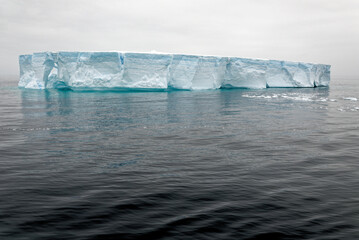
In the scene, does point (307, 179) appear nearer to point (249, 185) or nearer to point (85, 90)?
point (249, 185)

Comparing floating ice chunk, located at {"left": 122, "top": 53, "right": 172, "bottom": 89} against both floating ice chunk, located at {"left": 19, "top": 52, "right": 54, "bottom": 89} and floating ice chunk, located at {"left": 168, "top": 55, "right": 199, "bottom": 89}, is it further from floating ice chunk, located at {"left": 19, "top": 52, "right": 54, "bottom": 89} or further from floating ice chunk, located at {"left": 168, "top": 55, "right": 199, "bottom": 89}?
floating ice chunk, located at {"left": 19, "top": 52, "right": 54, "bottom": 89}

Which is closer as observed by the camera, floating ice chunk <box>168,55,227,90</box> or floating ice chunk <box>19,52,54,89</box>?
floating ice chunk <box>168,55,227,90</box>

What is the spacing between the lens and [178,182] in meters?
6.06

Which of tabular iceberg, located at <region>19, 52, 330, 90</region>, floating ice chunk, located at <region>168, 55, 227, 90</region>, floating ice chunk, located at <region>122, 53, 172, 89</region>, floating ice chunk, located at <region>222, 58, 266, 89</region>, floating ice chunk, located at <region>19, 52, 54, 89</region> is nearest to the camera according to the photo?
floating ice chunk, located at <region>122, 53, 172, 89</region>

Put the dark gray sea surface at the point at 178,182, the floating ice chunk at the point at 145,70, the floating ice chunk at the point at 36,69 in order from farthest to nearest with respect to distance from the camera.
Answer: the floating ice chunk at the point at 36,69 → the floating ice chunk at the point at 145,70 → the dark gray sea surface at the point at 178,182

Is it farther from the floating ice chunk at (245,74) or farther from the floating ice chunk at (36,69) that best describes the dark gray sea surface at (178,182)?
the floating ice chunk at (245,74)

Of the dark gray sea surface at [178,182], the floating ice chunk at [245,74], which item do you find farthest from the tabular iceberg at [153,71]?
the dark gray sea surface at [178,182]

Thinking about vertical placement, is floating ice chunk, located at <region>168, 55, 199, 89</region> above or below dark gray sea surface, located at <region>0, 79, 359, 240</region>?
above

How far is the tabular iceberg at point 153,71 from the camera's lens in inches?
1081

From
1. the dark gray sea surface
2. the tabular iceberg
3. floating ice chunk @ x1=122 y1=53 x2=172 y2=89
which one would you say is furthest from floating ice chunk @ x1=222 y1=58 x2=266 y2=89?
the dark gray sea surface

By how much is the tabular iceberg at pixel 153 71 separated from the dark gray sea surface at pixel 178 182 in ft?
52.3

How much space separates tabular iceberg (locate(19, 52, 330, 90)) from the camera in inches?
1081

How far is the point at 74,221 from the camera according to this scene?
4414 mm

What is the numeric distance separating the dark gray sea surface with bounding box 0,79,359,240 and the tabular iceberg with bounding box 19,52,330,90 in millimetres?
15950
